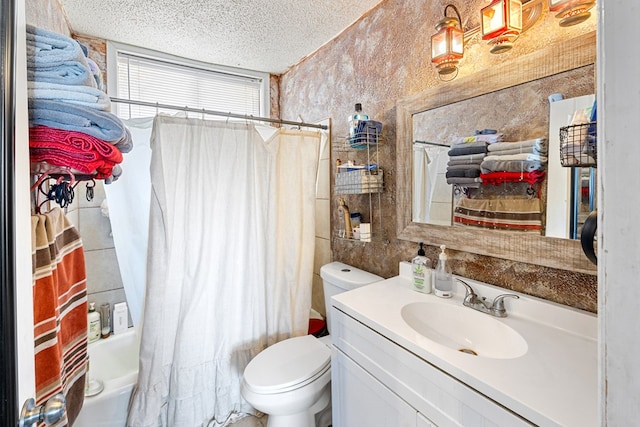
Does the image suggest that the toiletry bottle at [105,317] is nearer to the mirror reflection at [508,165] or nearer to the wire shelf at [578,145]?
the mirror reflection at [508,165]

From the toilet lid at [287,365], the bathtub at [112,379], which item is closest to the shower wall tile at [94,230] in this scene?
the bathtub at [112,379]

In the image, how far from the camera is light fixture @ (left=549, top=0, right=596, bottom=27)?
3.03ft

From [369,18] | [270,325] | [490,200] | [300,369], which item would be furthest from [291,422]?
[369,18]

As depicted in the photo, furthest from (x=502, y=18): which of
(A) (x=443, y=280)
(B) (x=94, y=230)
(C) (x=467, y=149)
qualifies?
(B) (x=94, y=230)

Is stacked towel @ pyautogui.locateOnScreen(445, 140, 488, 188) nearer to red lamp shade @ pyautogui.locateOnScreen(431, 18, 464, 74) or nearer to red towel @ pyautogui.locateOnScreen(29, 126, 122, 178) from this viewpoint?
red lamp shade @ pyautogui.locateOnScreen(431, 18, 464, 74)

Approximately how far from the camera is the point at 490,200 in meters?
1.20

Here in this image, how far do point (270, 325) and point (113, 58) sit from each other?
7.05 ft

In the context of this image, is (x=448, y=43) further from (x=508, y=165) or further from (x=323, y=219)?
(x=323, y=219)

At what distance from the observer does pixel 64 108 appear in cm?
77

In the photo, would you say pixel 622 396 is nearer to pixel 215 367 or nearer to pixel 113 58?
pixel 215 367

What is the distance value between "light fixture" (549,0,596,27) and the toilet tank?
134 centimetres

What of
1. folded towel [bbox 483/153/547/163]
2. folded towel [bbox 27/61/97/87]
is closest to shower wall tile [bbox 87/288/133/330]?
folded towel [bbox 27/61/97/87]

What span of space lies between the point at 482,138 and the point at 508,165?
16 cm

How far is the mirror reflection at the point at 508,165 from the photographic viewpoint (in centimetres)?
99
